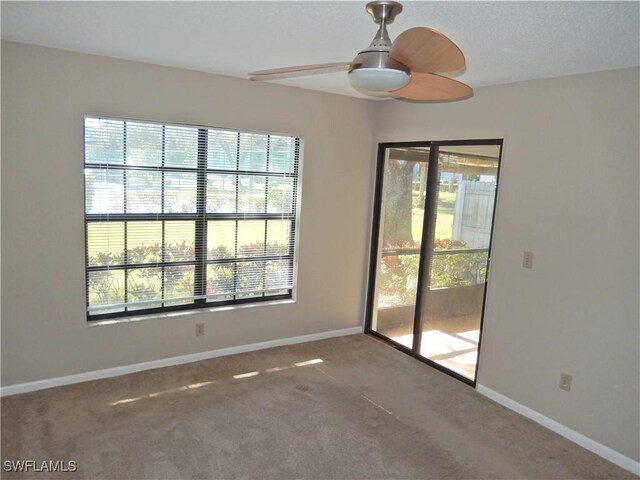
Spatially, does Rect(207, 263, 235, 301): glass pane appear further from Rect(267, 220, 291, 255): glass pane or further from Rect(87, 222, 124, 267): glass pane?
Rect(87, 222, 124, 267): glass pane

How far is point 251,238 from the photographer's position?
4.01 metres

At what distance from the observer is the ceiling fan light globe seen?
1.67 metres

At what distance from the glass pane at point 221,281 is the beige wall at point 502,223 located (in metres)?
0.19

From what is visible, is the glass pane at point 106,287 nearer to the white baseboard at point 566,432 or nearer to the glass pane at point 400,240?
the glass pane at point 400,240

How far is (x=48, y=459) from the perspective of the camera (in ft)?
8.14

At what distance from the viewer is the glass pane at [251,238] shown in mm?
3949

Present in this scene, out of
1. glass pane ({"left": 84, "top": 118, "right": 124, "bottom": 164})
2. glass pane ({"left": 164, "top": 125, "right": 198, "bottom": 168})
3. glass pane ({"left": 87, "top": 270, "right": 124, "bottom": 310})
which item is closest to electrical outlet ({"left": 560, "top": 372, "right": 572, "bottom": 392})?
glass pane ({"left": 164, "top": 125, "right": 198, "bottom": 168})

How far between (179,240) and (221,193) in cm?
52

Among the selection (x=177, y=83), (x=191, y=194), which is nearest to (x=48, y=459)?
Answer: (x=191, y=194)

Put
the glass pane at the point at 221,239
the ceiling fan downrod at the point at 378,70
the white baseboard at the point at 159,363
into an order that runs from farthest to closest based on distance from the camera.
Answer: the glass pane at the point at 221,239
the white baseboard at the point at 159,363
the ceiling fan downrod at the point at 378,70

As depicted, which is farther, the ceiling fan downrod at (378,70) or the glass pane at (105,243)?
the glass pane at (105,243)

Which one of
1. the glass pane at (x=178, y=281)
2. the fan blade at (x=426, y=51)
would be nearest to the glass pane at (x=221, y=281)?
the glass pane at (x=178, y=281)

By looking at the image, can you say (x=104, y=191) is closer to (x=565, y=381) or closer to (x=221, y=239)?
(x=221, y=239)

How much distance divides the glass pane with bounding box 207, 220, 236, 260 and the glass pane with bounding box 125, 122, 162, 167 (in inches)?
26.8
